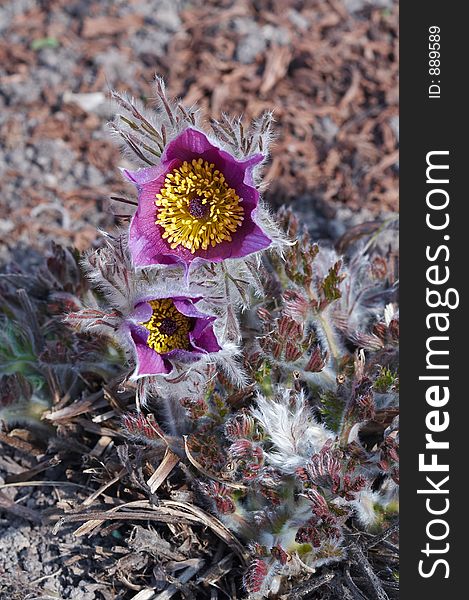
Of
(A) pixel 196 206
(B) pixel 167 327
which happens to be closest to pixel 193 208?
(A) pixel 196 206

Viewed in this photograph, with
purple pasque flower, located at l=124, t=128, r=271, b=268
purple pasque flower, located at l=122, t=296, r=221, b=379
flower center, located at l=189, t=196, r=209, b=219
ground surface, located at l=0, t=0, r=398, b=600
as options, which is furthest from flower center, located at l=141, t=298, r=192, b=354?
ground surface, located at l=0, t=0, r=398, b=600

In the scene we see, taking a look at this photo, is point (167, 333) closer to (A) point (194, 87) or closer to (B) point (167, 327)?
(B) point (167, 327)

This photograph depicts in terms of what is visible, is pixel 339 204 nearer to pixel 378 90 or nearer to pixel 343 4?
pixel 378 90

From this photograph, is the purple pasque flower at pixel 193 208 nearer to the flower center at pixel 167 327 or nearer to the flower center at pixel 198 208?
the flower center at pixel 198 208

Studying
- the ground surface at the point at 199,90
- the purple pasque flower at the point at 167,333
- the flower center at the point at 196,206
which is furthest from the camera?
the ground surface at the point at 199,90

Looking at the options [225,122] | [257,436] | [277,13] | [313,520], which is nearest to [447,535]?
[313,520]

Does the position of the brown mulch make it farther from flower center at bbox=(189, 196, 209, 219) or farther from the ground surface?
flower center at bbox=(189, 196, 209, 219)

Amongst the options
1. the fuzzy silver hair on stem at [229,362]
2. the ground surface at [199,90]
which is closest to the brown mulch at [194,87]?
the ground surface at [199,90]
